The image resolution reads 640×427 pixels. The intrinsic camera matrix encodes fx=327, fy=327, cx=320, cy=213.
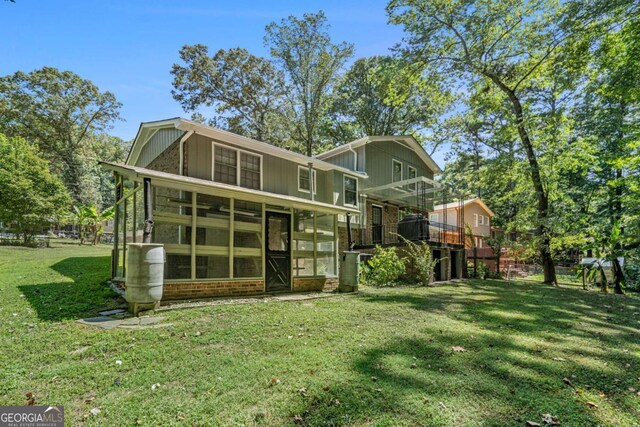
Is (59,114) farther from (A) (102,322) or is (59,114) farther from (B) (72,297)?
(A) (102,322)

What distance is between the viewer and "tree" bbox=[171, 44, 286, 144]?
26.4 metres

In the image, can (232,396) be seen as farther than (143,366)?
No

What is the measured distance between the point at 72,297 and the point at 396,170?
643 inches

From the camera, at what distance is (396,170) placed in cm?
1934

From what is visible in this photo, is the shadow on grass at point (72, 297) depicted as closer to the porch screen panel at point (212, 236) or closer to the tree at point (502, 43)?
the porch screen panel at point (212, 236)

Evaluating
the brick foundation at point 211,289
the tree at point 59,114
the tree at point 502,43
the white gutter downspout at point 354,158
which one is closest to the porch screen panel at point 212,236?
the brick foundation at point 211,289

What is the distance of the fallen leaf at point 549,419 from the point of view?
9.48 feet

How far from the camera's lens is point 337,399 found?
3164 millimetres

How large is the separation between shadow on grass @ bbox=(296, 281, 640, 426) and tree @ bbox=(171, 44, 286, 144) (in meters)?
24.2

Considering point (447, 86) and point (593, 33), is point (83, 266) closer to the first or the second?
point (447, 86)

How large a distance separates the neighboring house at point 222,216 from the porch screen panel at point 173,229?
0.9 inches

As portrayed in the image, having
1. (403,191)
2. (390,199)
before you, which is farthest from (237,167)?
(403,191)

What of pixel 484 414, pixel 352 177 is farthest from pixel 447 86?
pixel 484 414

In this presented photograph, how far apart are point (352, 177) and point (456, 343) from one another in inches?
468
